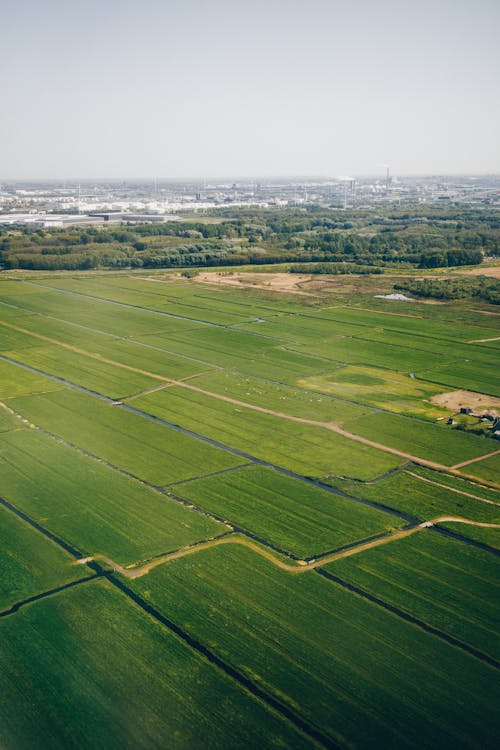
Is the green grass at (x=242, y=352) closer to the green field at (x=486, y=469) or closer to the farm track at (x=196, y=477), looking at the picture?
the farm track at (x=196, y=477)

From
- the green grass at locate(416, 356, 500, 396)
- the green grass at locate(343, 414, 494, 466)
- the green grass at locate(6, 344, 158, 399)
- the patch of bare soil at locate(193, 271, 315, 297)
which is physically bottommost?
the green grass at locate(416, 356, 500, 396)

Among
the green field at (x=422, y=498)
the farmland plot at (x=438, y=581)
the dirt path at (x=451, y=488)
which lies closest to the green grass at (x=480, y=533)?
the green field at (x=422, y=498)

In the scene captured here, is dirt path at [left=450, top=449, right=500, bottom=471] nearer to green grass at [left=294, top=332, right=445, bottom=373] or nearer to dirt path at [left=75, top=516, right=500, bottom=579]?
dirt path at [left=75, top=516, right=500, bottom=579]

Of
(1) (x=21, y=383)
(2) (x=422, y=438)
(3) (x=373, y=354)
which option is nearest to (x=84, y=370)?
(1) (x=21, y=383)

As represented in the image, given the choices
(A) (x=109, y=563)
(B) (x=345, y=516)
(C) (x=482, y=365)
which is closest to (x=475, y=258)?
(C) (x=482, y=365)

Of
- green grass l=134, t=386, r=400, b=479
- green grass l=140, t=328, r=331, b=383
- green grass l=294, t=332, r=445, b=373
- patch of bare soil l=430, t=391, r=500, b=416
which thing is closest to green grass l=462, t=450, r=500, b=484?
green grass l=134, t=386, r=400, b=479

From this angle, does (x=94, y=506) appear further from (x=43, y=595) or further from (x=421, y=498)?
(x=421, y=498)
